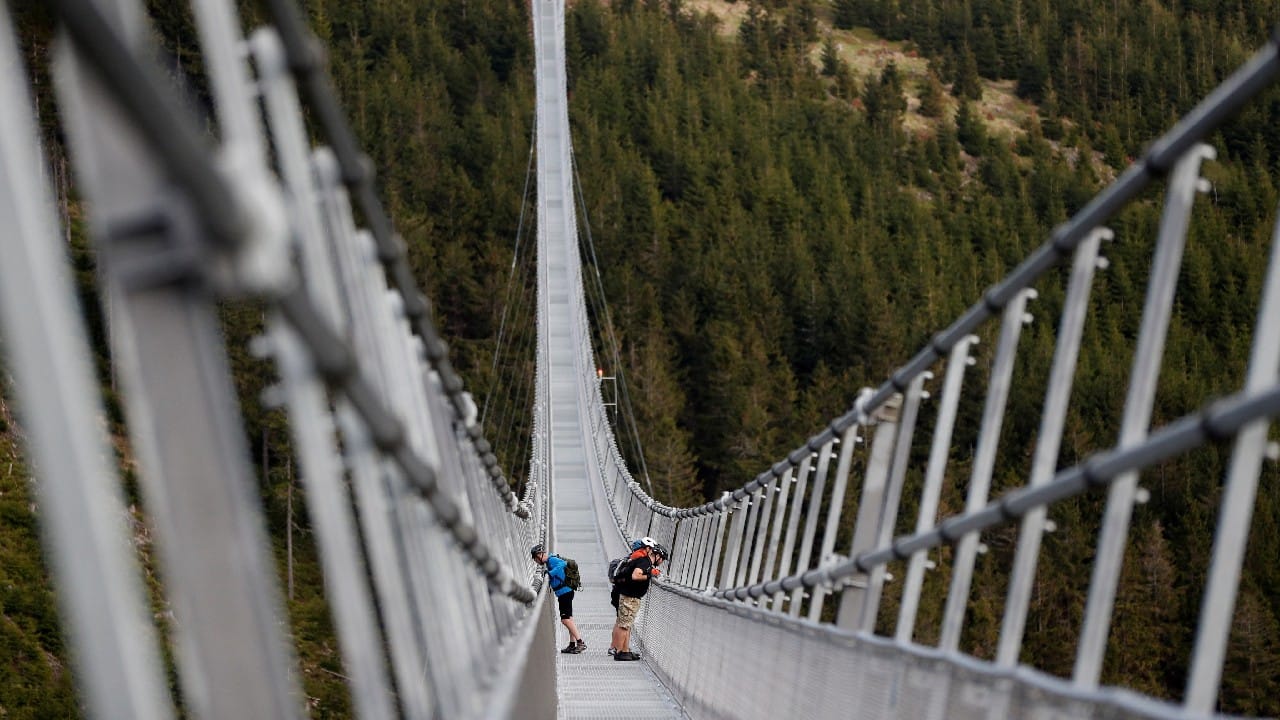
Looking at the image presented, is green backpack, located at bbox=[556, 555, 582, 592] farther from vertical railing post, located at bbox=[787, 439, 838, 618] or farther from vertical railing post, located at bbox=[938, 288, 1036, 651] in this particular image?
vertical railing post, located at bbox=[938, 288, 1036, 651]

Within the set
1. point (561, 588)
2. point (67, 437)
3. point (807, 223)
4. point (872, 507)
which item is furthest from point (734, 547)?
point (807, 223)

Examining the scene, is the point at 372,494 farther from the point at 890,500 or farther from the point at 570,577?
the point at 570,577

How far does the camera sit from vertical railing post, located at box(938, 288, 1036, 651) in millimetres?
3881

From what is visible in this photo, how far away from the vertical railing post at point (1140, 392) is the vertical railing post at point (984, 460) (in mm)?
629

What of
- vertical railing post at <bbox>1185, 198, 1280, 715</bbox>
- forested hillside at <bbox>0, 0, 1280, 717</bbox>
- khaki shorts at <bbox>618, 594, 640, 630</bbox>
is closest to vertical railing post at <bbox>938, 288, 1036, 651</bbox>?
vertical railing post at <bbox>1185, 198, 1280, 715</bbox>

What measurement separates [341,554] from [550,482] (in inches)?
1014

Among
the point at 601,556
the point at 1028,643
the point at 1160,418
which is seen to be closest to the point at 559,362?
the point at 601,556

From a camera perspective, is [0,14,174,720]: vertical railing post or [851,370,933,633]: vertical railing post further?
[851,370,933,633]: vertical railing post

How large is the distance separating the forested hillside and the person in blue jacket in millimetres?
17081

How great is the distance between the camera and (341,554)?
209cm

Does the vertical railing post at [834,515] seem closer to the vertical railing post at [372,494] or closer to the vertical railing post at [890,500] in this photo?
the vertical railing post at [890,500]

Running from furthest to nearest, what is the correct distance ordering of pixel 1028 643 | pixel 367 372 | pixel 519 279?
1. pixel 519 279
2. pixel 1028 643
3. pixel 367 372

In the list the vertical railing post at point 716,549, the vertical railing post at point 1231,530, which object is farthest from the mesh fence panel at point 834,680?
the vertical railing post at point 716,549

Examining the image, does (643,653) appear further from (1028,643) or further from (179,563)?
(1028,643)
